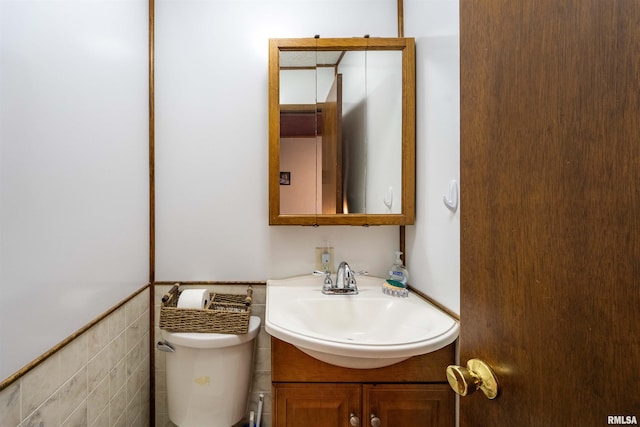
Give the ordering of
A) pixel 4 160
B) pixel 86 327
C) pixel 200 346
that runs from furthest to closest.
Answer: pixel 200 346
pixel 86 327
pixel 4 160

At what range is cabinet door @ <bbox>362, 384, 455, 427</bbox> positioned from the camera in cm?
95

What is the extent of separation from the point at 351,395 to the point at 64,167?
1093mm

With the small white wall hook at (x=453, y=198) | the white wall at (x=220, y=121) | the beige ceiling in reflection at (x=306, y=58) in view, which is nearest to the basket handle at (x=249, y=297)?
the white wall at (x=220, y=121)

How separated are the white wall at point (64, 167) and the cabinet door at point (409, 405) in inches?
36.5

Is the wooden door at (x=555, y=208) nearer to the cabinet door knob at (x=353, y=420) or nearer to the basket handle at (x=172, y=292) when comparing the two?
the cabinet door knob at (x=353, y=420)

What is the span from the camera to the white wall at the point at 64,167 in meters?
0.66

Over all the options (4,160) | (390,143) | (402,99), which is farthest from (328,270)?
(4,160)

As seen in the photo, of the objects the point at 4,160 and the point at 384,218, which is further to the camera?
the point at 384,218

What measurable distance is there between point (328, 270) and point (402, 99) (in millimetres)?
841

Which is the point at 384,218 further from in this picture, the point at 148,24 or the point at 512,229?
the point at 148,24

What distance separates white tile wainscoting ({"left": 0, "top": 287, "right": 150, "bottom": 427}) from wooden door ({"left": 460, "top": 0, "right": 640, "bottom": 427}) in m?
0.98

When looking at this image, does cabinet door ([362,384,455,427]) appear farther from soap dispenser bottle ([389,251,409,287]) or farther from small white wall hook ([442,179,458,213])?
small white wall hook ([442,179,458,213])

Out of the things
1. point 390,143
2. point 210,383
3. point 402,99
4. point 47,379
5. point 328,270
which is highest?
point 402,99

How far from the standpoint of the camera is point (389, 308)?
117 cm
